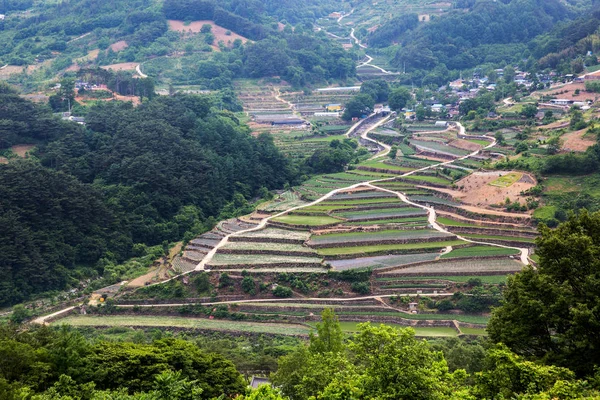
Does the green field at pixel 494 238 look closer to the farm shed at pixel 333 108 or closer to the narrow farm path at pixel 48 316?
the narrow farm path at pixel 48 316

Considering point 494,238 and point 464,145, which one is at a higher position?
point 464,145

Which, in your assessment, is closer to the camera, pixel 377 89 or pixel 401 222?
pixel 401 222

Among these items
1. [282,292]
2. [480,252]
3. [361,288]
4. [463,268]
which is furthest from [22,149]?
[480,252]

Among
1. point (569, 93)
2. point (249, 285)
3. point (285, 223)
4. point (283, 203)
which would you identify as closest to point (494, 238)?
point (285, 223)

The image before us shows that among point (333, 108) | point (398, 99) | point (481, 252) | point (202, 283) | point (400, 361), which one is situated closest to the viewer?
point (400, 361)

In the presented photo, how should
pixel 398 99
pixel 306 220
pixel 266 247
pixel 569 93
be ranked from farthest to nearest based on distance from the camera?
pixel 398 99 → pixel 569 93 → pixel 306 220 → pixel 266 247

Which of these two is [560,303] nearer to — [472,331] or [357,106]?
[472,331]

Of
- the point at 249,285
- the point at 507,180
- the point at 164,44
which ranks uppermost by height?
the point at 164,44
